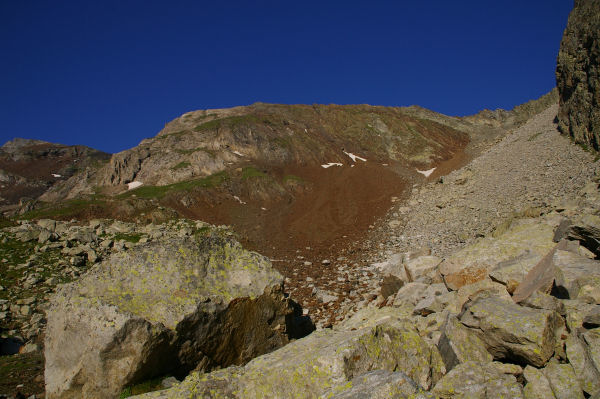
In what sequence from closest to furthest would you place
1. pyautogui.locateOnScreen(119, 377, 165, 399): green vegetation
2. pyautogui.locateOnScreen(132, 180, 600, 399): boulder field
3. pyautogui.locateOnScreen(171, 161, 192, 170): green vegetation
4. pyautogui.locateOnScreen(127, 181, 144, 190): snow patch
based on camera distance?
pyautogui.locateOnScreen(132, 180, 600, 399): boulder field → pyautogui.locateOnScreen(119, 377, 165, 399): green vegetation → pyautogui.locateOnScreen(127, 181, 144, 190): snow patch → pyautogui.locateOnScreen(171, 161, 192, 170): green vegetation

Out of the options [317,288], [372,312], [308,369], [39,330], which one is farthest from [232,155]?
[308,369]

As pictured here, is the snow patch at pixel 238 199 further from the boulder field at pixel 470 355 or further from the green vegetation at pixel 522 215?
the boulder field at pixel 470 355

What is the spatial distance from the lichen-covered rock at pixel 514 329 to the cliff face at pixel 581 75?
2726 cm

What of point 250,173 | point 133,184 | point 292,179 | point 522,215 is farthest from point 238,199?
point 522,215

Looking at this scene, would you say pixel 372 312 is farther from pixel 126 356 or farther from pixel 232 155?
pixel 232 155

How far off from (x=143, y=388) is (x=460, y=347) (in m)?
6.59

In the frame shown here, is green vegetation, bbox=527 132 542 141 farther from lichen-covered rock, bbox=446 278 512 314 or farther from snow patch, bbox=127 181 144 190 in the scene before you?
snow patch, bbox=127 181 144 190

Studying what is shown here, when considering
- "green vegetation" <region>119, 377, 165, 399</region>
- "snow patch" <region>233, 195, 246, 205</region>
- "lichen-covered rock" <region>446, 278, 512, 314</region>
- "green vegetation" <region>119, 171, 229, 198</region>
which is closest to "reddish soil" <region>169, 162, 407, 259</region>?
"snow patch" <region>233, 195, 246, 205</region>

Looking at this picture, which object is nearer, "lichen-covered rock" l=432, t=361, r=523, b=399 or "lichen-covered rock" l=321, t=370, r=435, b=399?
"lichen-covered rock" l=321, t=370, r=435, b=399

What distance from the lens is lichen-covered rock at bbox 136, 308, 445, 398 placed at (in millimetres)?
6043

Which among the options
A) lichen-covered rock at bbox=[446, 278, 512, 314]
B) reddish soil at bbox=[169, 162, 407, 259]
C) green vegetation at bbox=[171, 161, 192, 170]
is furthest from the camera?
green vegetation at bbox=[171, 161, 192, 170]

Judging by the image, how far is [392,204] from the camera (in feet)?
121

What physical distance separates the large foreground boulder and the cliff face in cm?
3003

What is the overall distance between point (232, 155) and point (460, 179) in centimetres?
3291
